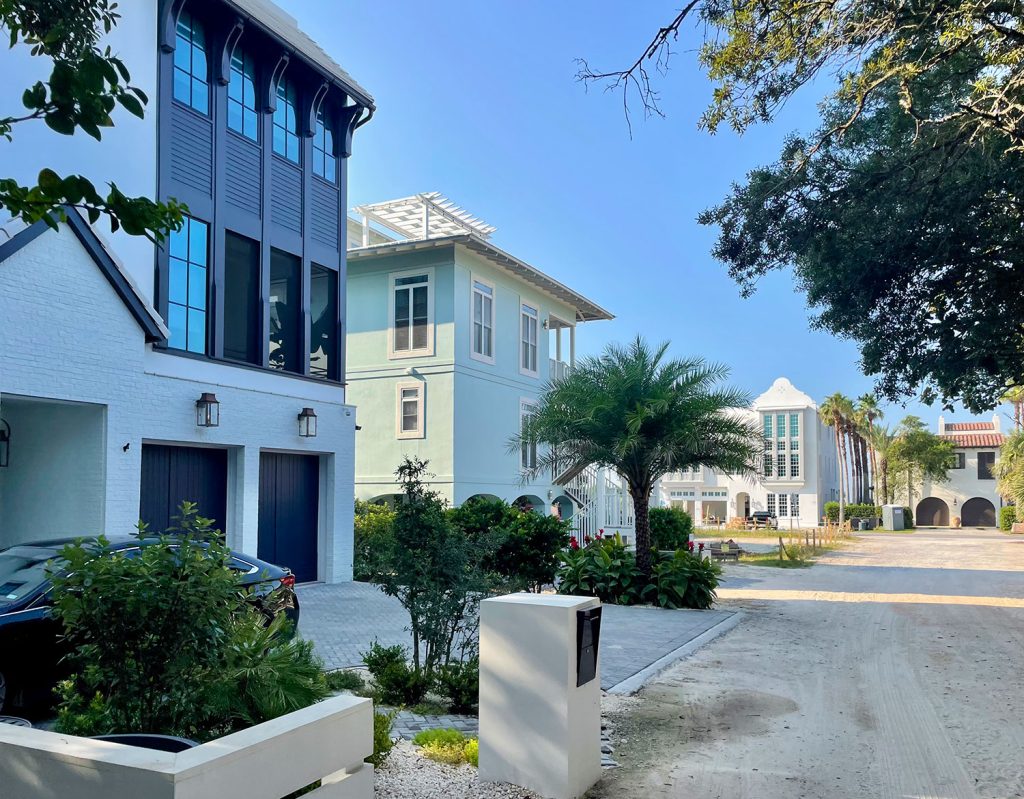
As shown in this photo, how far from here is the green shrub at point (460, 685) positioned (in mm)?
7258

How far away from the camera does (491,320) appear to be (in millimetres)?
23922

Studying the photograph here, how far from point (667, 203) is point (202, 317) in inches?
306

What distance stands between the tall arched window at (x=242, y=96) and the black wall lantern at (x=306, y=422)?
5.01m

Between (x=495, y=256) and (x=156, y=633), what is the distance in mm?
19783

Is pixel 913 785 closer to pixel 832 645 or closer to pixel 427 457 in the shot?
pixel 832 645

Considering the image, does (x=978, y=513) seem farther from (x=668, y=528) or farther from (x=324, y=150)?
(x=324, y=150)

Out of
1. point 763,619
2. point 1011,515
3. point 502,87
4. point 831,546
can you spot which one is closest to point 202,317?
point 502,87

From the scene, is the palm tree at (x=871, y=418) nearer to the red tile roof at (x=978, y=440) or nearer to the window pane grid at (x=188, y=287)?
the red tile roof at (x=978, y=440)

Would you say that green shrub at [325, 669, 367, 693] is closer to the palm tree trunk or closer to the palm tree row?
the palm tree trunk

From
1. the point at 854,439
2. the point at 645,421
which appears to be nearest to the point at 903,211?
the point at 645,421

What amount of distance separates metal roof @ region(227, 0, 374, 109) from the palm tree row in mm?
50943

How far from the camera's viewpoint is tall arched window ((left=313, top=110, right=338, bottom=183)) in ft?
57.2

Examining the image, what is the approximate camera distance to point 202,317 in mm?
14492

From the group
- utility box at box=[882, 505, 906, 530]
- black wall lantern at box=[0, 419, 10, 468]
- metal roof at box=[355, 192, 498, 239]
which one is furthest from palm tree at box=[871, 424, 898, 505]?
black wall lantern at box=[0, 419, 10, 468]
